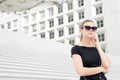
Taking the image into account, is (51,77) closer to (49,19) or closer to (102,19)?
(102,19)

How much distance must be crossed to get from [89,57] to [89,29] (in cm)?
21

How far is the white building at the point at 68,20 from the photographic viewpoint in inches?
1161

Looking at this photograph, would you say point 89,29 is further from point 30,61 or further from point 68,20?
point 68,20

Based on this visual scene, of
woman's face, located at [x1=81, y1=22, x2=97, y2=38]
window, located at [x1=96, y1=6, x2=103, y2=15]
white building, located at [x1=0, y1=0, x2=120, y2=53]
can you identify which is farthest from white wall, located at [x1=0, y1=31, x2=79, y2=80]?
window, located at [x1=96, y1=6, x2=103, y2=15]

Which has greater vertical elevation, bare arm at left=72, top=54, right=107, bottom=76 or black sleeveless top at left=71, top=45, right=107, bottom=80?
black sleeveless top at left=71, top=45, right=107, bottom=80

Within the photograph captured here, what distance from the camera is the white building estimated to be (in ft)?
96.8

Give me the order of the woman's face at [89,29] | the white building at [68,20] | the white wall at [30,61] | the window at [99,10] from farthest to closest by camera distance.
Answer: the window at [99,10]
the white building at [68,20]
the white wall at [30,61]
the woman's face at [89,29]

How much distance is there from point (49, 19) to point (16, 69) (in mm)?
28276

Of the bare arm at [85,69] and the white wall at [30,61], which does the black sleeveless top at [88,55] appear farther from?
the white wall at [30,61]

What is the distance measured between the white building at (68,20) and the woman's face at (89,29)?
2607 centimetres

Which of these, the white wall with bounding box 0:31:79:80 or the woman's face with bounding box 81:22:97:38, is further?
the white wall with bounding box 0:31:79:80

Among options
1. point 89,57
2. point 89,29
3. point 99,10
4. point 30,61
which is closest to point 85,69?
point 89,57

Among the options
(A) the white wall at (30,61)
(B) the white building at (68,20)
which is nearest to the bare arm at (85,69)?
(A) the white wall at (30,61)

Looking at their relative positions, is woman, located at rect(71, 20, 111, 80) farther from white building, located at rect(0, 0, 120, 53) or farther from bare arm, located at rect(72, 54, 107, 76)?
white building, located at rect(0, 0, 120, 53)
